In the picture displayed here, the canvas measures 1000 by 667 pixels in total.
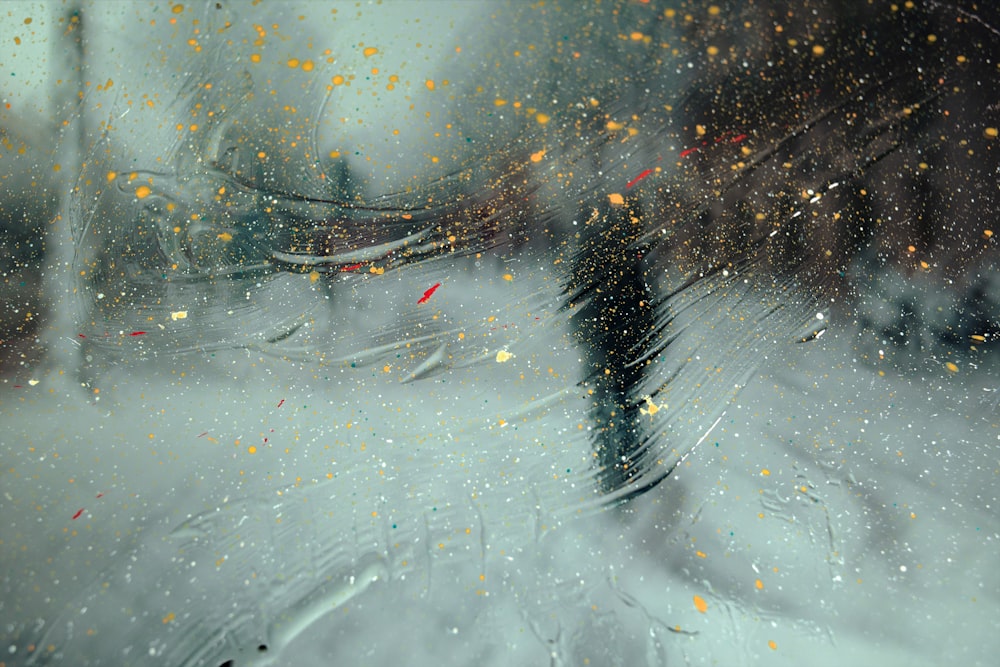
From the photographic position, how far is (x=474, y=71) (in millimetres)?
556

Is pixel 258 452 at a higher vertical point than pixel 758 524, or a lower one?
higher

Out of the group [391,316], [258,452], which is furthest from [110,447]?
[391,316]

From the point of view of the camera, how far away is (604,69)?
561 millimetres

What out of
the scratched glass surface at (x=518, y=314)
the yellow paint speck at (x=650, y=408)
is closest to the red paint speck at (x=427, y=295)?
the scratched glass surface at (x=518, y=314)

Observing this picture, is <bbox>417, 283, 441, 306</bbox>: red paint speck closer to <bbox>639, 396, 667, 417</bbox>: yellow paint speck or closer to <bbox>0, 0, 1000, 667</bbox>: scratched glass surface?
<bbox>0, 0, 1000, 667</bbox>: scratched glass surface

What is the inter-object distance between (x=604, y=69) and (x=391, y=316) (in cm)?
28

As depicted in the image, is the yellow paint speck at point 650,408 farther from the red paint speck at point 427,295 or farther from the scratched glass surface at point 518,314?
the red paint speck at point 427,295

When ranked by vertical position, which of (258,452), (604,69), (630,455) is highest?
(604,69)

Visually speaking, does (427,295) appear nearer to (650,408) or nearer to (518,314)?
(518,314)

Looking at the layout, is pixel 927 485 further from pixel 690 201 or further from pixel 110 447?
pixel 110 447

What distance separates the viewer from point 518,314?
57 centimetres

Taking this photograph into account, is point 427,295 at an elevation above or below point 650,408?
above

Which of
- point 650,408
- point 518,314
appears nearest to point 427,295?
point 518,314

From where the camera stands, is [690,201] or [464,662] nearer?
[464,662]
